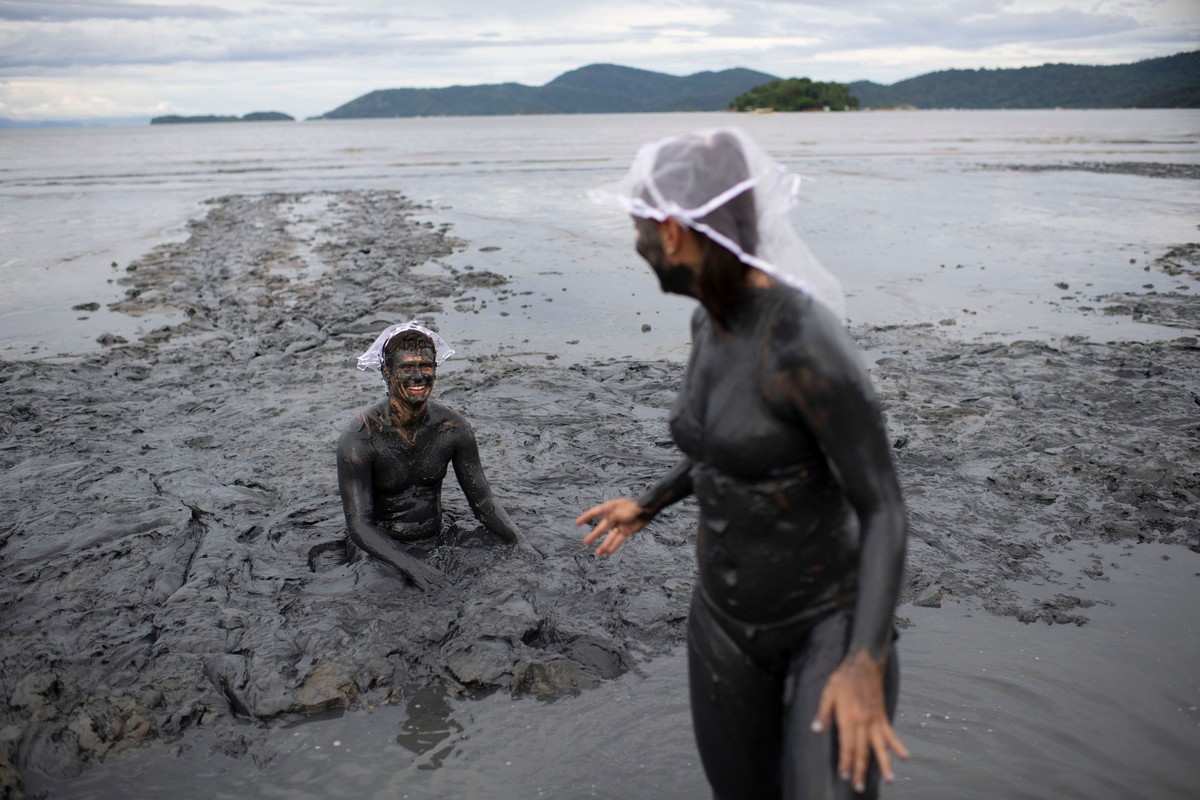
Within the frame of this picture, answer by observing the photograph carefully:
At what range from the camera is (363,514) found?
17.3ft

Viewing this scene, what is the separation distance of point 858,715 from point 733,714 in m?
0.48

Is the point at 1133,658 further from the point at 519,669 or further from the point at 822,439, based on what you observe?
the point at 822,439

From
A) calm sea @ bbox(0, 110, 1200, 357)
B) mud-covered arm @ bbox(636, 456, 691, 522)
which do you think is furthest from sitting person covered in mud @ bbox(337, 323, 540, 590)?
calm sea @ bbox(0, 110, 1200, 357)

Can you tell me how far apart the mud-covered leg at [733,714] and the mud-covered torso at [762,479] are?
0.12 m

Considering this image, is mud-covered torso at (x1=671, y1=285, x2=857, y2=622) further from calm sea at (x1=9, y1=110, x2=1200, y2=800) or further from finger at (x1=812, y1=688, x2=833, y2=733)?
calm sea at (x1=9, y1=110, x2=1200, y2=800)

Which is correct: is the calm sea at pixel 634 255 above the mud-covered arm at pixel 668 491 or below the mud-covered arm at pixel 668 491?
below

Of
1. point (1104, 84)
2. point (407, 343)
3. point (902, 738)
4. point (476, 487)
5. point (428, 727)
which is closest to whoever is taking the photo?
point (902, 738)

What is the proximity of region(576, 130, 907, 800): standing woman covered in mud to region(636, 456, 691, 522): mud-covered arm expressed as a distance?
0.27m

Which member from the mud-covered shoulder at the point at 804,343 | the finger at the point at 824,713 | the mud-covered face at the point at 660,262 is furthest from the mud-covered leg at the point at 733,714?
the mud-covered face at the point at 660,262

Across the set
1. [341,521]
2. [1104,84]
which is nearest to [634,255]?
[341,521]

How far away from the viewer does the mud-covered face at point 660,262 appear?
7.16 feet

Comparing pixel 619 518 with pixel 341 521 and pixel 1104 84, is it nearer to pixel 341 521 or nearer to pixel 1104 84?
pixel 341 521

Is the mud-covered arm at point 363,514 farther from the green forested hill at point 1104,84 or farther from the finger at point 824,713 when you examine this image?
the green forested hill at point 1104,84

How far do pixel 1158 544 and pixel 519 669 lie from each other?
149 inches
